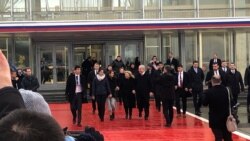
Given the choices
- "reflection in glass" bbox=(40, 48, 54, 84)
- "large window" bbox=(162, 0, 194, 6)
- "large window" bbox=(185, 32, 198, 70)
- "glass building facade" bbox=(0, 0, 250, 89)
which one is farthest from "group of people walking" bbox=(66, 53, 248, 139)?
"large window" bbox=(162, 0, 194, 6)

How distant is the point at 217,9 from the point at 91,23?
23.8 feet

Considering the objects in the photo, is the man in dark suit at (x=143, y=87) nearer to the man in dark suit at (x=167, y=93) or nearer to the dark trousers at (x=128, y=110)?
the dark trousers at (x=128, y=110)

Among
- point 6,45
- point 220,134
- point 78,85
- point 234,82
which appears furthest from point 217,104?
point 6,45

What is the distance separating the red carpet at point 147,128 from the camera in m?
13.4

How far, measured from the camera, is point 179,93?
1844 cm

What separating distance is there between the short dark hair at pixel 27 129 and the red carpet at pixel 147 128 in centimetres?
1148

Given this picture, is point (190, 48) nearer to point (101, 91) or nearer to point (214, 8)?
point (214, 8)

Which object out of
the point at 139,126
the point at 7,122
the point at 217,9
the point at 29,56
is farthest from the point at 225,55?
the point at 7,122

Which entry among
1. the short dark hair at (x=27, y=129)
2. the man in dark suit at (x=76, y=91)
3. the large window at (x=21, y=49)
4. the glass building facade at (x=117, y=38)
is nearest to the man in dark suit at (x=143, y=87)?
the man in dark suit at (x=76, y=91)

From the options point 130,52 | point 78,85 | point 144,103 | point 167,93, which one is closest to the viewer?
point 167,93

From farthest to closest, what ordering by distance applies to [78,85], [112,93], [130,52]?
[130,52] < [112,93] < [78,85]

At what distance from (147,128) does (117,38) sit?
14559 millimetres

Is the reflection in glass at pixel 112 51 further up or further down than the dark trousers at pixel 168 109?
further up

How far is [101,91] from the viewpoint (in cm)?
1695
